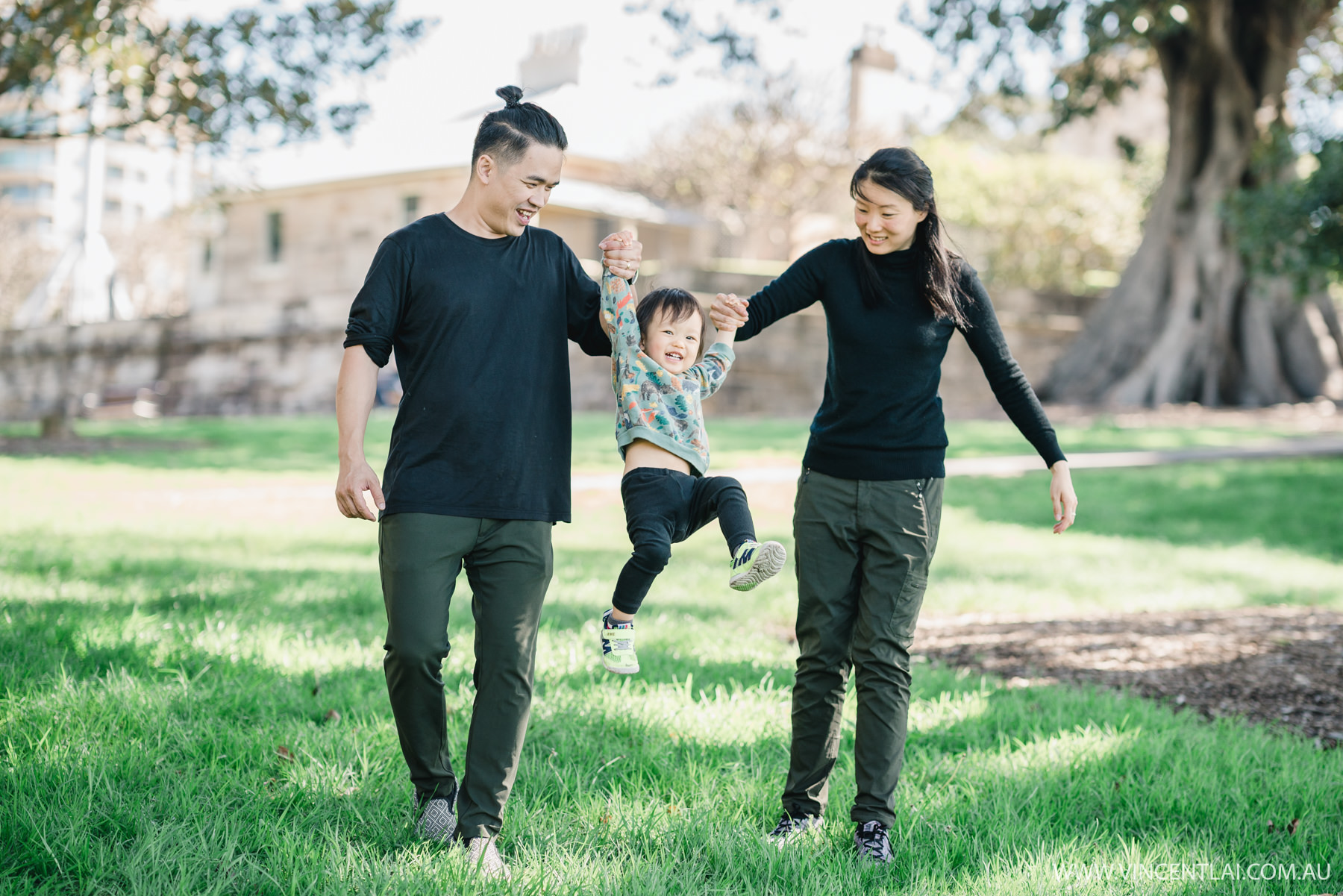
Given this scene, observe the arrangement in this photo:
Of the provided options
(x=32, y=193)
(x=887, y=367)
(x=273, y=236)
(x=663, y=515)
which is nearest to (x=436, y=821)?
(x=663, y=515)

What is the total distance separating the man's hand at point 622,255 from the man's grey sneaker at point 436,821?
1.66m

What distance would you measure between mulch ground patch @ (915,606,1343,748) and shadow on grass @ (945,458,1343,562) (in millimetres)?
4291

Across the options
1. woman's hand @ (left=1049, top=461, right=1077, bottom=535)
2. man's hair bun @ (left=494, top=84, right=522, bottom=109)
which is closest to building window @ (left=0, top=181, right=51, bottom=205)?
man's hair bun @ (left=494, top=84, right=522, bottom=109)

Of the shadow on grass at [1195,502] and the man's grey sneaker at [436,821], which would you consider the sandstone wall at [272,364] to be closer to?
the shadow on grass at [1195,502]

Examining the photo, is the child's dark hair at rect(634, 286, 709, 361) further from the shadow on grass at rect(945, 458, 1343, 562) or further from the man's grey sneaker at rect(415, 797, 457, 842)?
the shadow on grass at rect(945, 458, 1343, 562)

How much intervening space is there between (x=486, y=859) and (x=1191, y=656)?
15.0 ft

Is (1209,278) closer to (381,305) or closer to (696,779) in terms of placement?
(696,779)

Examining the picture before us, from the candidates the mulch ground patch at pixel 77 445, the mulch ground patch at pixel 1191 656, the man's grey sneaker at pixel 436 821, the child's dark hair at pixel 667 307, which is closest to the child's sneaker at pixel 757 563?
the child's dark hair at pixel 667 307

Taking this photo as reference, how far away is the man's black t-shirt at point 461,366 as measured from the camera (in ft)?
10.5

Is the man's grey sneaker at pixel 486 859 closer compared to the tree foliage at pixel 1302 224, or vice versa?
the man's grey sneaker at pixel 486 859

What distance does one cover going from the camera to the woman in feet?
11.4

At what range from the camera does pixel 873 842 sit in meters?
3.40

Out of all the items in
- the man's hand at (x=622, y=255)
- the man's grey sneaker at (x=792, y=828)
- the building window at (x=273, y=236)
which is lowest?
the man's grey sneaker at (x=792, y=828)

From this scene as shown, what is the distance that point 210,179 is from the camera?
14.7 metres
